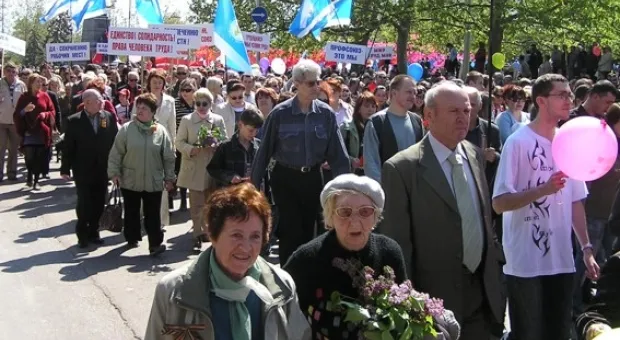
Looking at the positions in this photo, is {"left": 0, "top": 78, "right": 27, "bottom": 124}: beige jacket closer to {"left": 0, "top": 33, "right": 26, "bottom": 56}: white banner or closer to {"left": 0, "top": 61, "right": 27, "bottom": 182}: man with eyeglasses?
{"left": 0, "top": 61, "right": 27, "bottom": 182}: man with eyeglasses

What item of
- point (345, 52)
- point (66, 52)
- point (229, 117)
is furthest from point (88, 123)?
point (66, 52)

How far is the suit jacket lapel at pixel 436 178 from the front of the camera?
4.61m

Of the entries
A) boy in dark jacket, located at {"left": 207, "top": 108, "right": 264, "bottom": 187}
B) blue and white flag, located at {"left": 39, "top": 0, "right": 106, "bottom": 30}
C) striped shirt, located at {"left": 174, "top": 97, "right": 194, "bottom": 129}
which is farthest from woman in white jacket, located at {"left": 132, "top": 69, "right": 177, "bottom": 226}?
blue and white flag, located at {"left": 39, "top": 0, "right": 106, "bottom": 30}

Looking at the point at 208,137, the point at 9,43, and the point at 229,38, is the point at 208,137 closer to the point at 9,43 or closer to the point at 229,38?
the point at 229,38

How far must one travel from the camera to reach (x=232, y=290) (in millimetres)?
3391

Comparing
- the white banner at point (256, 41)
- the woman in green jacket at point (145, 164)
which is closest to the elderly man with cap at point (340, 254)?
the woman in green jacket at point (145, 164)

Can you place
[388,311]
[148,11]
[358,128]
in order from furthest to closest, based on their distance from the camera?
1. [148,11]
2. [358,128]
3. [388,311]

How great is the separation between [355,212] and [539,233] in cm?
179

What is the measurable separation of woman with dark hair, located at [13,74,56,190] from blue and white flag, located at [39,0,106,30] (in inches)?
211

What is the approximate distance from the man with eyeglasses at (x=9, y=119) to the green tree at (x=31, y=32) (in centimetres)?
4506

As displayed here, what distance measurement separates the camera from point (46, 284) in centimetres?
854

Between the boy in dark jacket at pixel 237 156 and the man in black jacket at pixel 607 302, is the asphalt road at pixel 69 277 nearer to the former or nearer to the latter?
the boy in dark jacket at pixel 237 156

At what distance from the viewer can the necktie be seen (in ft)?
15.2

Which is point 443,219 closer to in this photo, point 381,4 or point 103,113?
point 103,113
